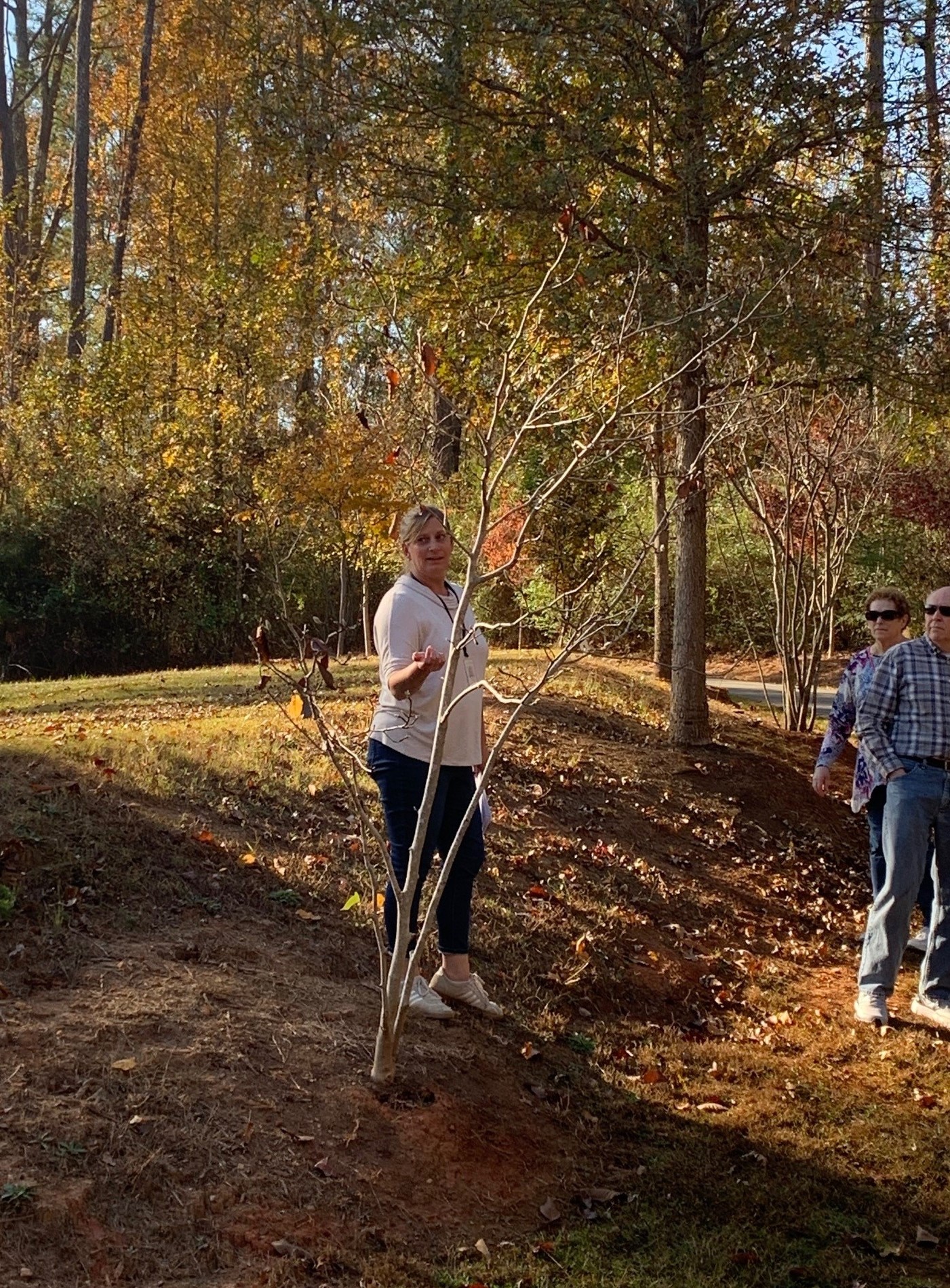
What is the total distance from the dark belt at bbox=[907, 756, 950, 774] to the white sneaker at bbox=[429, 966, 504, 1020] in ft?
7.02

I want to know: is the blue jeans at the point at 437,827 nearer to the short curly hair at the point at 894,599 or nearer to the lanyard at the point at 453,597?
the lanyard at the point at 453,597

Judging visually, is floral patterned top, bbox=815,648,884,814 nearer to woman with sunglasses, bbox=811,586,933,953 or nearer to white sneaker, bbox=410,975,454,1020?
woman with sunglasses, bbox=811,586,933,953

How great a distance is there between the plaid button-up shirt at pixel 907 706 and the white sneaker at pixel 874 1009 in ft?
3.51

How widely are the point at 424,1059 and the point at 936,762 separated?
8.60ft

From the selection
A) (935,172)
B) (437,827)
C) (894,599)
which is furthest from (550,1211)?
(935,172)

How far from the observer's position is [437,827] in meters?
4.56

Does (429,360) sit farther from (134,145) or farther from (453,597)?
(134,145)

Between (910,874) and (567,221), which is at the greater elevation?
(567,221)

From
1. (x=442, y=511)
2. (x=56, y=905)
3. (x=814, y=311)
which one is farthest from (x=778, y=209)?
(x=56, y=905)

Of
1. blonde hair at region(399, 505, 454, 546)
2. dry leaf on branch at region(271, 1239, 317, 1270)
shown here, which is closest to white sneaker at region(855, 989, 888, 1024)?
blonde hair at region(399, 505, 454, 546)

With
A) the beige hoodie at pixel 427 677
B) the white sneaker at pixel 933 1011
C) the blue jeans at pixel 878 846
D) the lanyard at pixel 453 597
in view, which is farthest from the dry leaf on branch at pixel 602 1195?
the blue jeans at pixel 878 846

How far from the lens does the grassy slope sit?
3391 millimetres

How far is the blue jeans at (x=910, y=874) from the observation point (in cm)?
538

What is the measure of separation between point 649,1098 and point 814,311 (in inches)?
236
